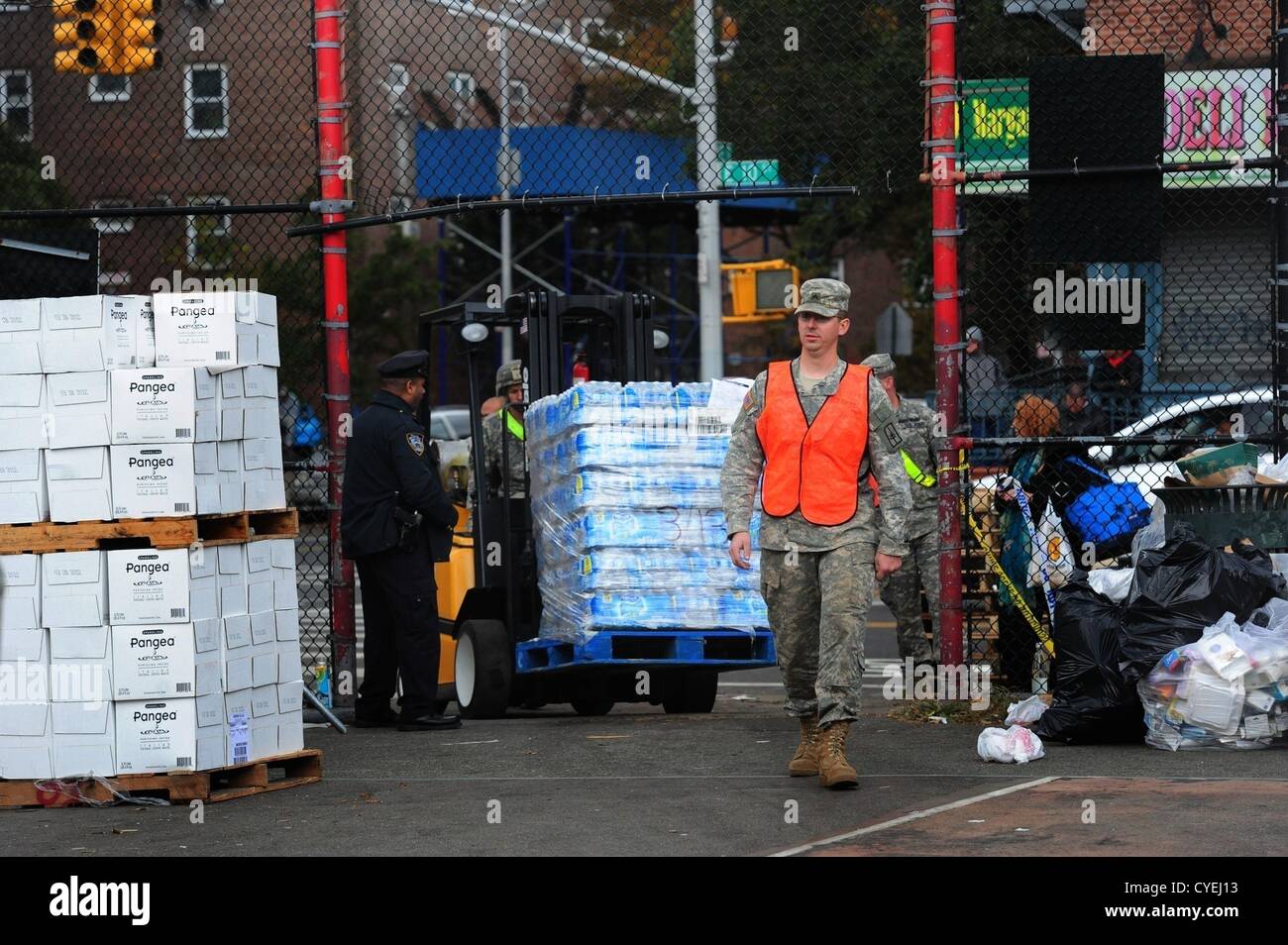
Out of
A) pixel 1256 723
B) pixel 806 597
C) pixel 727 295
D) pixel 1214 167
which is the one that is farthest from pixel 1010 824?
pixel 727 295

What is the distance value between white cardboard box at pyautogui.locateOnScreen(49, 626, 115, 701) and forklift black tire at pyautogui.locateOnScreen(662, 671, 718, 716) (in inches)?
162

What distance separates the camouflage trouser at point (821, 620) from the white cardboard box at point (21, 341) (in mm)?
3180

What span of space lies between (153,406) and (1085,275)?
15.6 ft

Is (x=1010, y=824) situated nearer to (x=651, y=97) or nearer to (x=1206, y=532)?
(x=1206, y=532)

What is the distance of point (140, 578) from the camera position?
8.23m

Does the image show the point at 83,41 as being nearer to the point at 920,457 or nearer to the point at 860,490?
the point at 920,457

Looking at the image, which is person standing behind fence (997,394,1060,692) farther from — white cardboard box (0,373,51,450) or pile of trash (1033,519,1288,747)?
white cardboard box (0,373,51,450)

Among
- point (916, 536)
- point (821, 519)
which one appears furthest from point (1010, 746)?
point (916, 536)

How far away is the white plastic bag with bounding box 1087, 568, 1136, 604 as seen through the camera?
9.59m

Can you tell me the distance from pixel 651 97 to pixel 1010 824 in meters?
11.5

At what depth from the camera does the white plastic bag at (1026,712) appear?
9.59 metres

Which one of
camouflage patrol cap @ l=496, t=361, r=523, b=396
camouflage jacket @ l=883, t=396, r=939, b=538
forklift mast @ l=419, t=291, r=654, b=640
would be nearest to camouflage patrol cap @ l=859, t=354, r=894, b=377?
camouflage jacket @ l=883, t=396, r=939, b=538

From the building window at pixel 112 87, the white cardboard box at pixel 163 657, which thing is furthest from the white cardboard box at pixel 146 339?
the building window at pixel 112 87

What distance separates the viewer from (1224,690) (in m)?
8.88
